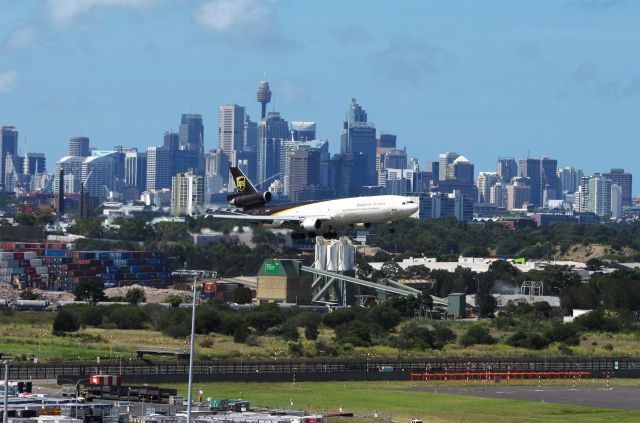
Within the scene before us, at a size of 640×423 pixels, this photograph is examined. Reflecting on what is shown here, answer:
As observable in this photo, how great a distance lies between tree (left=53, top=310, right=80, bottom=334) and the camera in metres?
159

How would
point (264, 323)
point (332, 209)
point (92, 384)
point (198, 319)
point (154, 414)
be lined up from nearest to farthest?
1. point (154, 414)
2. point (92, 384)
3. point (332, 209)
4. point (198, 319)
5. point (264, 323)

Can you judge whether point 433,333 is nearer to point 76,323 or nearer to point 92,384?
point 76,323

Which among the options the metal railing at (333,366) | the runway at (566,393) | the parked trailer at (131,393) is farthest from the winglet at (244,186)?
the parked trailer at (131,393)

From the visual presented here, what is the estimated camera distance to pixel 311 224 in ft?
423

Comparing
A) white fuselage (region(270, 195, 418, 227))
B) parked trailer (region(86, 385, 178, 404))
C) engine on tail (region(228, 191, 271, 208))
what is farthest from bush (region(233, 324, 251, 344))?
parked trailer (region(86, 385, 178, 404))

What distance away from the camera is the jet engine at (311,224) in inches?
5074

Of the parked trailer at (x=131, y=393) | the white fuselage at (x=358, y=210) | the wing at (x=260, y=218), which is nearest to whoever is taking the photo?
the parked trailer at (x=131, y=393)

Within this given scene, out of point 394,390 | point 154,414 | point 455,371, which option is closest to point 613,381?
point 455,371

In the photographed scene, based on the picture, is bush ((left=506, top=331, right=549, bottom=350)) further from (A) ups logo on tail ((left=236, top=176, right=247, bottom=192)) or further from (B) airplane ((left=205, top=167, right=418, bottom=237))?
(B) airplane ((left=205, top=167, right=418, bottom=237))

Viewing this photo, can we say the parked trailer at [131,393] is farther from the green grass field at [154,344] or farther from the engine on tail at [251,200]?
the engine on tail at [251,200]

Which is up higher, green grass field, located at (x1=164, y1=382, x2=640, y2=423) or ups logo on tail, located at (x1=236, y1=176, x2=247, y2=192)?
ups logo on tail, located at (x1=236, y1=176, x2=247, y2=192)

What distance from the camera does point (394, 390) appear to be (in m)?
119

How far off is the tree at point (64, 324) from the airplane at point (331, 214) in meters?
30.2

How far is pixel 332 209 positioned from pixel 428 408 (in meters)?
25.0
